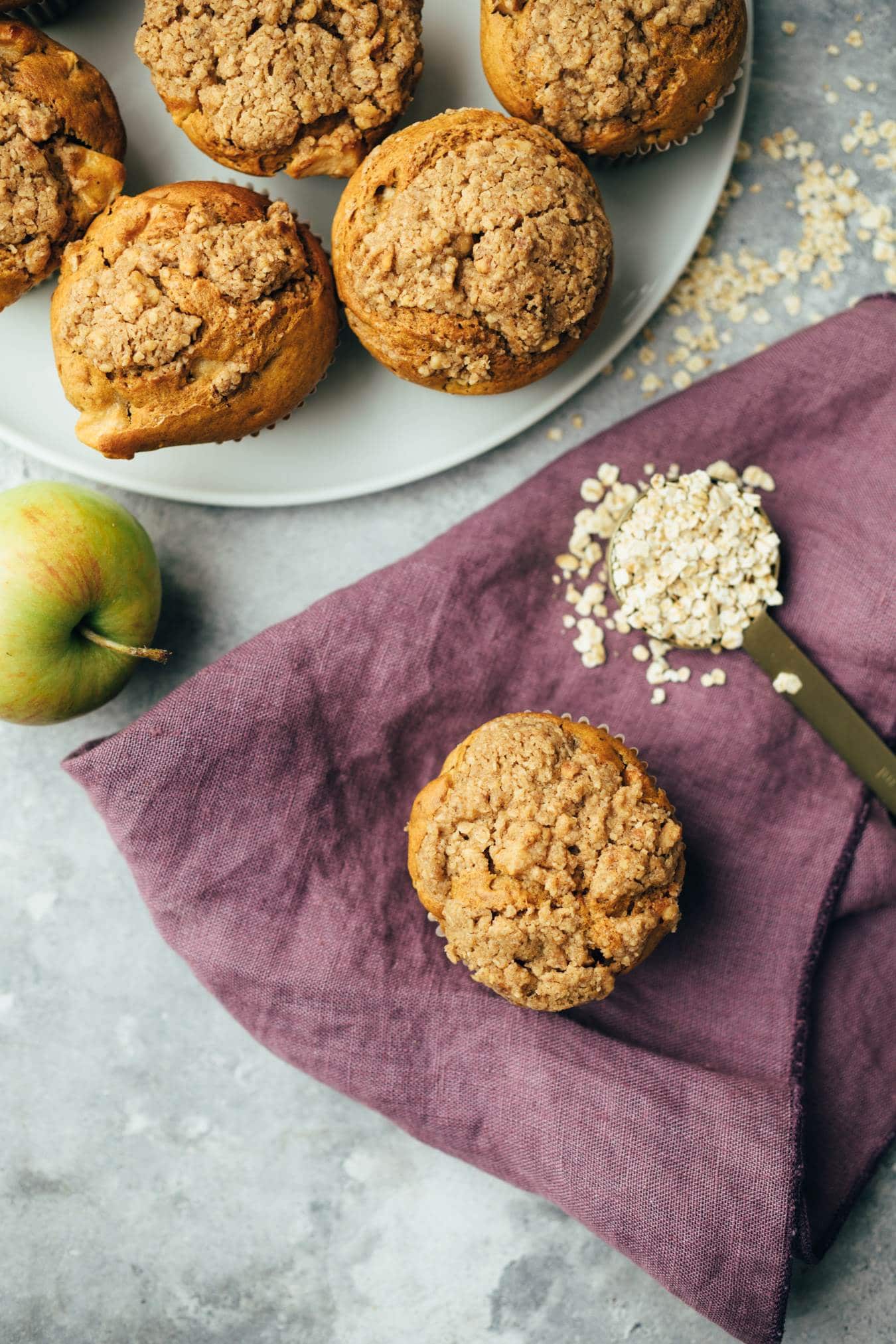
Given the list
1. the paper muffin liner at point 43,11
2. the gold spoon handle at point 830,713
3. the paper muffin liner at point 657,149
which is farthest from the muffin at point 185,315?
the gold spoon handle at point 830,713

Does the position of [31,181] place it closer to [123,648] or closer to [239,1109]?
[123,648]

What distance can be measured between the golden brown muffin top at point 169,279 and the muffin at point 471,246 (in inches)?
6.8

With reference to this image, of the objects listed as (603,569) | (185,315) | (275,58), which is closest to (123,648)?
(185,315)

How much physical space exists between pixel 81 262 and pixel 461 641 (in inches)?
43.1

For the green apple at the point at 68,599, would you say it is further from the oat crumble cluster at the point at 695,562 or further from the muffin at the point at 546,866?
the oat crumble cluster at the point at 695,562

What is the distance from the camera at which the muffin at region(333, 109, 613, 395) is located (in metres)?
1.82

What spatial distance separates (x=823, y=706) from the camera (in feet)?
7.24

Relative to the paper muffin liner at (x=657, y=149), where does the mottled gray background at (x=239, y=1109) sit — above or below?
below

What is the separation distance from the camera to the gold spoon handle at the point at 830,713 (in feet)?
7.20

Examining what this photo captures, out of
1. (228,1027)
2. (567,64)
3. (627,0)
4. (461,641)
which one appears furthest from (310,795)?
(627,0)

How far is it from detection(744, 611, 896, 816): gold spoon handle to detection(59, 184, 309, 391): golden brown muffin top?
4.17 ft

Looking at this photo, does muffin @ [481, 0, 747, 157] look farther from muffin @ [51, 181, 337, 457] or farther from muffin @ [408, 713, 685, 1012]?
muffin @ [408, 713, 685, 1012]

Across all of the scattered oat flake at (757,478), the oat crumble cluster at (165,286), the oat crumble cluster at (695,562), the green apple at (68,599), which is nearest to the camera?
the oat crumble cluster at (165,286)

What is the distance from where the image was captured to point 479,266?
5.98ft
